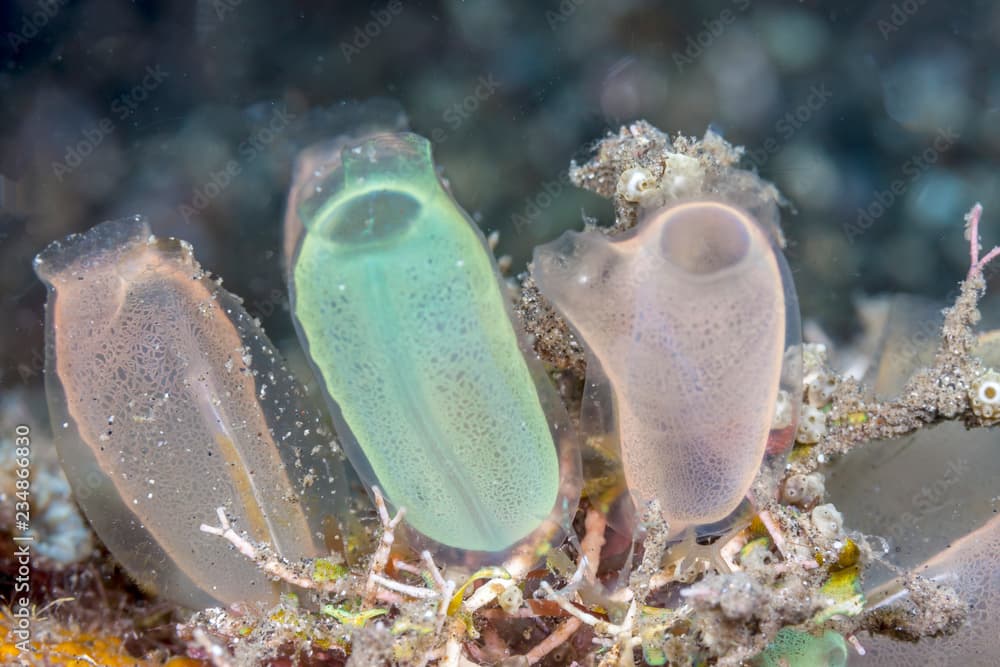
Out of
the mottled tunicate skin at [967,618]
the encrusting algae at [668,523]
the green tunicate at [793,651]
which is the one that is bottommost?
the mottled tunicate skin at [967,618]

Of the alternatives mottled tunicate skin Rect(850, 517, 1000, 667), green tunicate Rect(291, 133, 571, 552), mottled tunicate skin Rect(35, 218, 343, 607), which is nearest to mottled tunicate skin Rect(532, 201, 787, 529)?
green tunicate Rect(291, 133, 571, 552)

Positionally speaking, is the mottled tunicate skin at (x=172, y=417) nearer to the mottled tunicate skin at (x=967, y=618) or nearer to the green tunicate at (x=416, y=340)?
the green tunicate at (x=416, y=340)

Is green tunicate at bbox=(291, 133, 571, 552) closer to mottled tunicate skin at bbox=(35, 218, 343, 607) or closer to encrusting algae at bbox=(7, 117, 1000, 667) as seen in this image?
encrusting algae at bbox=(7, 117, 1000, 667)

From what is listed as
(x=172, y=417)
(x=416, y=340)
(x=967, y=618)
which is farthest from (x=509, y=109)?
(x=967, y=618)

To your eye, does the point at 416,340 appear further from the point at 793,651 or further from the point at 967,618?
the point at 967,618

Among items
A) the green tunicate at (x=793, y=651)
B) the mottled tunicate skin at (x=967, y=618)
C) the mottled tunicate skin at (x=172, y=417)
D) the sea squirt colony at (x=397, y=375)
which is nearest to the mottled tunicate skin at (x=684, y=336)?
the sea squirt colony at (x=397, y=375)

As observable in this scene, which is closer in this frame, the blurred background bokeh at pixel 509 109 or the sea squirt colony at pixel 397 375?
the sea squirt colony at pixel 397 375

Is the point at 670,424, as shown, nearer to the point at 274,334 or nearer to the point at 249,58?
the point at 274,334
